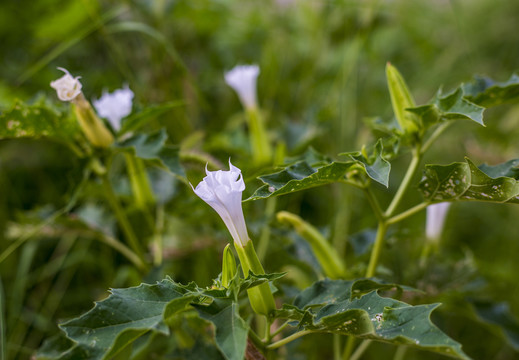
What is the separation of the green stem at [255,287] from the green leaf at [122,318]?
0.08m

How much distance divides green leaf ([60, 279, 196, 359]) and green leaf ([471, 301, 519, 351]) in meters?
0.51

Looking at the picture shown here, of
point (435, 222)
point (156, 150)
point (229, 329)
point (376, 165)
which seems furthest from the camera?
point (435, 222)

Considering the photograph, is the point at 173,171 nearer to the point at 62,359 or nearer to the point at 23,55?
the point at 62,359

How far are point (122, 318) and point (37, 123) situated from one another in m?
0.35

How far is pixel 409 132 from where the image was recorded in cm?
63

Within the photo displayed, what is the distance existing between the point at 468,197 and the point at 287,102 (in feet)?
2.98

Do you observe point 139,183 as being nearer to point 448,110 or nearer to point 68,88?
point 68,88

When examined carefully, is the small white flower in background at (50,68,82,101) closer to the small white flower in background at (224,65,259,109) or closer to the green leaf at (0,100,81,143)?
the green leaf at (0,100,81,143)

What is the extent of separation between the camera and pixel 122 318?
469mm

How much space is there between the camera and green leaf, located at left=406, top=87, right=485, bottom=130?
56 cm

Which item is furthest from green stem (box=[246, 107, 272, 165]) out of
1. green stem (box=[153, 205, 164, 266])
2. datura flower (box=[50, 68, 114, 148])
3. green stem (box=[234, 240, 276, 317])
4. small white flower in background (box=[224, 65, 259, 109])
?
green stem (box=[234, 240, 276, 317])

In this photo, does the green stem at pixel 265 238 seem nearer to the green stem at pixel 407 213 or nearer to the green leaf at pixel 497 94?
the green stem at pixel 407 213

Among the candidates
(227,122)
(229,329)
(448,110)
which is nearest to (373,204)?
(448,110)

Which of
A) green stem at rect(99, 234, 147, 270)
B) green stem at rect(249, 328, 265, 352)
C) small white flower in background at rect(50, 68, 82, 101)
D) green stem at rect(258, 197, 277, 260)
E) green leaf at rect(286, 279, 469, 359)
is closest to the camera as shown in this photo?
green leaf at rect(286, 279, 469, 359)
